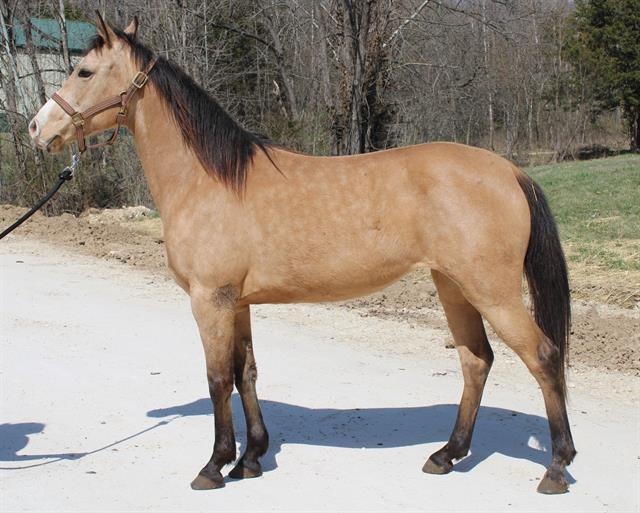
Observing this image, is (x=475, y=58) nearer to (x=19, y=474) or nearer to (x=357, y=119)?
(x=357, y=119)

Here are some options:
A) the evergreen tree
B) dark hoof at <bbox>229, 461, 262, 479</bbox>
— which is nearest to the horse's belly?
dark hoof at <bbox>229, 461, 262, 479</bbox>

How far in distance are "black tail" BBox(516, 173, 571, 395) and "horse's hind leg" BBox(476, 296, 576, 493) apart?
93 mm

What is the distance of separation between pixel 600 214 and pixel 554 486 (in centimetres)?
895

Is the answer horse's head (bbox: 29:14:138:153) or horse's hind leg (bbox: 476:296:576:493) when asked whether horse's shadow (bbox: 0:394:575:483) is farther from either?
horse's head (bbox: 29:14:138:153)

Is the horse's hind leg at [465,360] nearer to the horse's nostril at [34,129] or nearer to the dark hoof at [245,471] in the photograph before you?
the dark hoof at [245,471]

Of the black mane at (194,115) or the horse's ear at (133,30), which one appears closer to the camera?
the black mane at (194,115)

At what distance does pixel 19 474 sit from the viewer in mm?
4453

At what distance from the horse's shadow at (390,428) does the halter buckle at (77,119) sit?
83.7 inches

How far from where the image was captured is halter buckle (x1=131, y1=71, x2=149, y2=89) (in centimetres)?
448

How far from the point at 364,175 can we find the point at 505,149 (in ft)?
89.6

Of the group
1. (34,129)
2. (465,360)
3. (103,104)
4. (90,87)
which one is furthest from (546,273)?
(34,129)

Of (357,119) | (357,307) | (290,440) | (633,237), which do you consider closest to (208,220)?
(290,440)

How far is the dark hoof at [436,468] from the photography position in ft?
14.4

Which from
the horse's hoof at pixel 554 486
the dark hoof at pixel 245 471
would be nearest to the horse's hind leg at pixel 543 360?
the horse's hoof at pixel 554 486
